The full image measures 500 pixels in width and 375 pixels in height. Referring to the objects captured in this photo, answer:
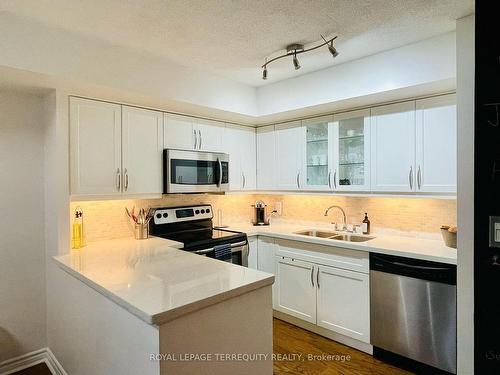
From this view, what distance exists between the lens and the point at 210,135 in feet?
10.8

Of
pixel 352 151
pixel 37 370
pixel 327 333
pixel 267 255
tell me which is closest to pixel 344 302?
pixel 327 333

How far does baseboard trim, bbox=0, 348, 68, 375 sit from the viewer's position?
242 cm

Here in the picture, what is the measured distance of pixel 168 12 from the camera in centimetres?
181

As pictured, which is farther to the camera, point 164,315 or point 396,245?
point 396,245

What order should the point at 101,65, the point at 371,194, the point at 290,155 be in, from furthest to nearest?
the point at 290,155 < the point at 371,194 < the point at 101,65

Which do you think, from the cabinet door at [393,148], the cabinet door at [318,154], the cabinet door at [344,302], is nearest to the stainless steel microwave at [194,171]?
the cabinet door at [318,154]

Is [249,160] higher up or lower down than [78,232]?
higher up

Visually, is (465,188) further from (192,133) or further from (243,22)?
(192,133)

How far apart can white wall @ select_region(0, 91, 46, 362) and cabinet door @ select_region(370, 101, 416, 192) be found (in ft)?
9.29

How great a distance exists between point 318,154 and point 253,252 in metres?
1.24

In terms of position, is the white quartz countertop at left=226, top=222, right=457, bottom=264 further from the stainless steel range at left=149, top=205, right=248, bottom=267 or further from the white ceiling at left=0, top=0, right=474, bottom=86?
the white ceiling at left=0, top=0, right=474, bottom=86

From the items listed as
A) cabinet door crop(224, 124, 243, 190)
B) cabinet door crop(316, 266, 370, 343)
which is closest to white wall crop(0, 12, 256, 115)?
cabinet door crop(224, 124, 243, 190)
